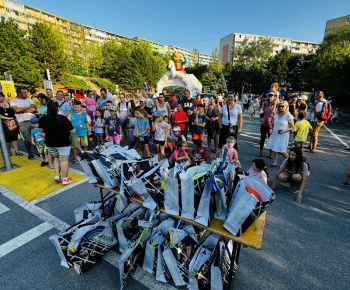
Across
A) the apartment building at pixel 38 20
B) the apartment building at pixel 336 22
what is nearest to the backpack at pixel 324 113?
the apartment building at pixel 38 20

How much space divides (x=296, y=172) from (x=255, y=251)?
2.14 m

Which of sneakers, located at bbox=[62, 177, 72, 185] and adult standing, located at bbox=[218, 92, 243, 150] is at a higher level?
adult standing, located at bbox=[218, 92, 243, 150]

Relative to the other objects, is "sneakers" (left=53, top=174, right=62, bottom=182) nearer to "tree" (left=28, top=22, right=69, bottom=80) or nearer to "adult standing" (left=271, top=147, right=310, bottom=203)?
"adult standing" (left=271, top=147, right=310, bottom=203)

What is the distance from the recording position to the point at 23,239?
112 inches

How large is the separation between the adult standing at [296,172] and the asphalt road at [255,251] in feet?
0.71

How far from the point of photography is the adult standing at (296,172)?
3805 mm

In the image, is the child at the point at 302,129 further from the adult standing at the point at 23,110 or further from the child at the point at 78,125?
the adult standing at the point at 23,110

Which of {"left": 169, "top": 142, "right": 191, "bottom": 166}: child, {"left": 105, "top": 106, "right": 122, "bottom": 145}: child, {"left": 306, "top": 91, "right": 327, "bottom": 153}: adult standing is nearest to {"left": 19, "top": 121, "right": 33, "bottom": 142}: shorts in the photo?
{"left": 105, "top": 106, "right": 122, "bottom": 145}: child

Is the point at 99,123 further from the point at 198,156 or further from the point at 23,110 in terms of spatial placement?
the point at 198,156

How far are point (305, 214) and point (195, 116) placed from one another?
3.79 meters

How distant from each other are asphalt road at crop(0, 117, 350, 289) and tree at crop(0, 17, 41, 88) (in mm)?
28506

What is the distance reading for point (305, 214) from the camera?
3465 millimetres

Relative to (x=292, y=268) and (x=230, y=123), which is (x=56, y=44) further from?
(x=292, y=268)

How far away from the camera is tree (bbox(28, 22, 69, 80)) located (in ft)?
90.9
